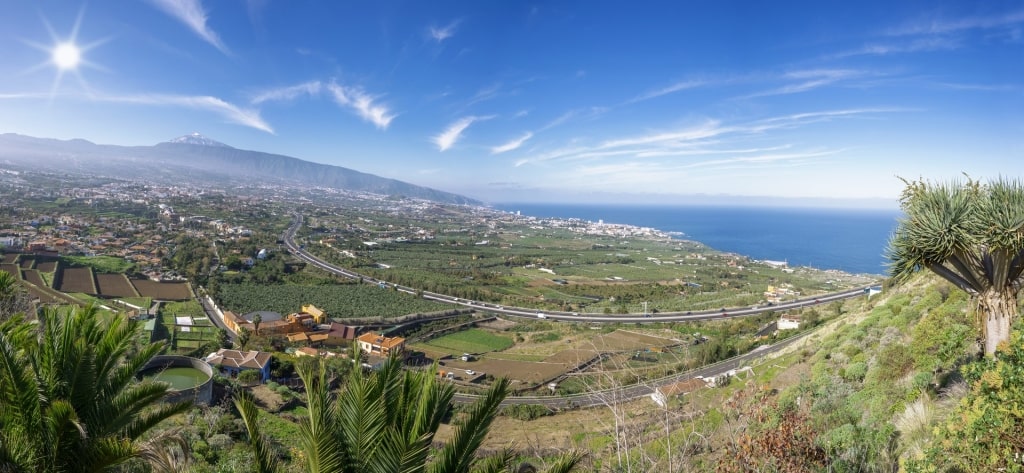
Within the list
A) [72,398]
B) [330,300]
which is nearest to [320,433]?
[72,398]

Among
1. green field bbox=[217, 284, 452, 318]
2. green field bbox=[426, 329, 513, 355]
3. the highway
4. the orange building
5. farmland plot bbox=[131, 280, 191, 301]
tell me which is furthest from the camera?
the highway

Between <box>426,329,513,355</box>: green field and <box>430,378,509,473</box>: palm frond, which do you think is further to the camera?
<box>426,329,513,355</box>: green field

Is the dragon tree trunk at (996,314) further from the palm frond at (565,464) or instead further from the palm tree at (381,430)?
the palm tree at (381,430)

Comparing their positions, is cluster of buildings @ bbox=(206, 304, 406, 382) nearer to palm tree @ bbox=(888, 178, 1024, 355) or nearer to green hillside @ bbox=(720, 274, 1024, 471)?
green hillside @ bbox=(720, 274, 1024, 471)

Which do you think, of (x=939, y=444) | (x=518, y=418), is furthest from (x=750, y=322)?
(x=939, y=444)

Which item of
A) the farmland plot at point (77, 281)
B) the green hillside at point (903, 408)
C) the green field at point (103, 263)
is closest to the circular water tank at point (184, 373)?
the green hillside at point (903, 408)

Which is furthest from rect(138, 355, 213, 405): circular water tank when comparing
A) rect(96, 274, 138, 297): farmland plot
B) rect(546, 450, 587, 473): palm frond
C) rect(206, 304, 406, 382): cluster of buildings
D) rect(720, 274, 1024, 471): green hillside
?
rect(96, 274, 138, 297): farmland plot

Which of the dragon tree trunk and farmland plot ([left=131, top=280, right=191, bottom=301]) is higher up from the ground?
the dragon tree trunk
